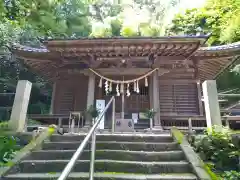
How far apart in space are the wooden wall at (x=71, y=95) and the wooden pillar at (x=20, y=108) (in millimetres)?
4269

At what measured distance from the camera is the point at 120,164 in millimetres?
Answer: 4004

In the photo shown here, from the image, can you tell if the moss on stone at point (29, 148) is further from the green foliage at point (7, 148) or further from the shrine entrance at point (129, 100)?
the shrine entrance at point (129, 100)

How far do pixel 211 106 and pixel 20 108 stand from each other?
16.9ft

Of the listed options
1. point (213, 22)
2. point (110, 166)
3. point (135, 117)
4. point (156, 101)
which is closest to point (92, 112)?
point (135, 117)

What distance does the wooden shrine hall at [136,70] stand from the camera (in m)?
8.53

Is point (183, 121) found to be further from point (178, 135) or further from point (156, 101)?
point (178, 135)

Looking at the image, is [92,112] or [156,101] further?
[156,101]

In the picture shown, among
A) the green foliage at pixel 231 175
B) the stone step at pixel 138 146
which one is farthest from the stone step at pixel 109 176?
the stone step at pixel 138 146

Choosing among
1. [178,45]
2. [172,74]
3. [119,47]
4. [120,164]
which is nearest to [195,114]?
[172,74]

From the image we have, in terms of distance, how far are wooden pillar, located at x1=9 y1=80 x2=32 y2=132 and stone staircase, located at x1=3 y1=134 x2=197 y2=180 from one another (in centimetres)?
120

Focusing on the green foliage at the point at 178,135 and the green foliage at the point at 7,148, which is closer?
the green foliage at the point at 7,148

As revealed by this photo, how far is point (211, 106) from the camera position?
19.0 ft

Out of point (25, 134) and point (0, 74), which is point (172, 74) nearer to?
point (25, 134)

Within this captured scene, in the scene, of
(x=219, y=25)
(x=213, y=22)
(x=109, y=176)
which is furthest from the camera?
(x=213, y=22)
